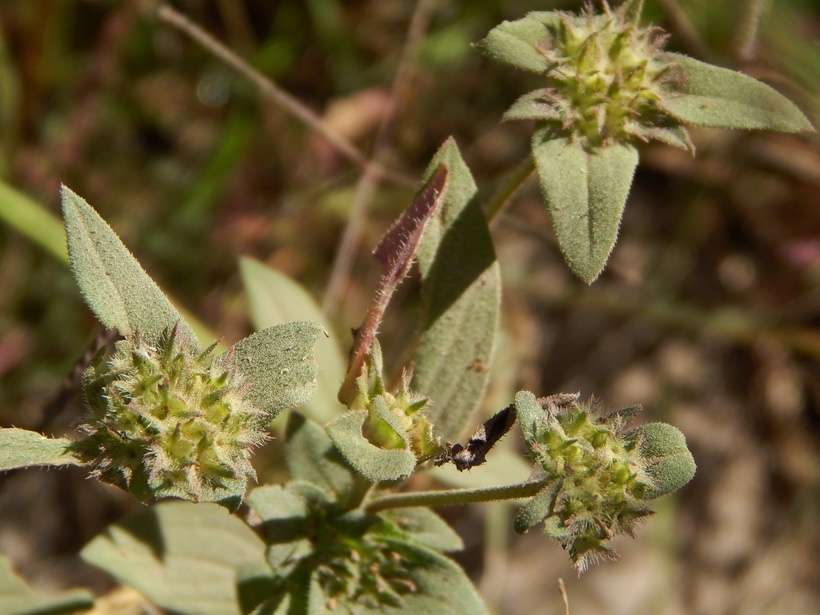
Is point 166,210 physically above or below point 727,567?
above

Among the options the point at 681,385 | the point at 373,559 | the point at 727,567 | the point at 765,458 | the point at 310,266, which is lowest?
the point at 727,567

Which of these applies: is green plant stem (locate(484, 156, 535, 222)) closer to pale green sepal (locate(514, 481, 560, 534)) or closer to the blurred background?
pale green sepal (locate(514, 481, 560, 534))

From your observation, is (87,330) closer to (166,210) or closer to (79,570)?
(166,210)

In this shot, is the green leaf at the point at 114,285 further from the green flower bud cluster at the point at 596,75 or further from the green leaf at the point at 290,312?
the green flower bud cluster at the point at 596,75

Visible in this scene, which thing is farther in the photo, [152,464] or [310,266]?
[310,266]

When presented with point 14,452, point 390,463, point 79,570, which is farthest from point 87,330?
point 390,463

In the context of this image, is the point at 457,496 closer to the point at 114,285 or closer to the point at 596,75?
the point at 114,285

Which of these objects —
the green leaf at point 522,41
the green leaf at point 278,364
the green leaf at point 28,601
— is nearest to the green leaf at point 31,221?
the green leaf at point 28,601

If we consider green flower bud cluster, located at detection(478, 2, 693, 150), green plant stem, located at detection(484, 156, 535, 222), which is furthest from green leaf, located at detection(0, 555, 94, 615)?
green flower bud cluster, located at detection(478, 2, 693, 150)
